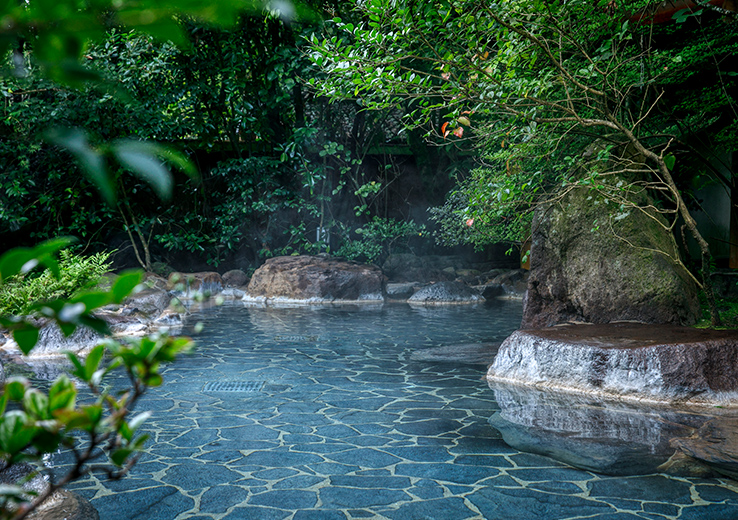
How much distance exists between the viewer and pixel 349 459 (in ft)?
15.7

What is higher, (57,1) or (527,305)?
(57,1)

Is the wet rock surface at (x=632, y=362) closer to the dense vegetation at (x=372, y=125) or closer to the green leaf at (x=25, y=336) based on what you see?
the dense vegetation at (x=372, y=125)

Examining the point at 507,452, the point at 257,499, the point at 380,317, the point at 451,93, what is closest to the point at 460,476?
the point at 507,452

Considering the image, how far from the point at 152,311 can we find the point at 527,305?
749 centimetres

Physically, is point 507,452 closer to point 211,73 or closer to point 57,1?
point 57,1

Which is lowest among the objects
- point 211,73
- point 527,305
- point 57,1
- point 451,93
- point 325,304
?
point 325,304

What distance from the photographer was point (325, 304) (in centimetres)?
1595

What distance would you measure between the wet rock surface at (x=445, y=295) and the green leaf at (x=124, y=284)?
611 inches

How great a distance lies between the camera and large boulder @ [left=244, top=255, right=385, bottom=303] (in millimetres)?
16297

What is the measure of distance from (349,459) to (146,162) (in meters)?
4.38

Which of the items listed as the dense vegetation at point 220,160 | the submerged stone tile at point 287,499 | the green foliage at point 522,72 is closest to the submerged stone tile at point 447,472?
the submerged stone tile at point 287,499

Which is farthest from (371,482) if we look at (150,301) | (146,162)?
→ (150,301)

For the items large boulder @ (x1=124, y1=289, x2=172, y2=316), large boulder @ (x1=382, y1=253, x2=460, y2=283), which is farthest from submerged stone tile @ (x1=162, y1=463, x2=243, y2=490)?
large boulder @ (x1=382, y1=253, x2=460, y2=283)

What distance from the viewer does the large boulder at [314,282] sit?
1630 centimetres
